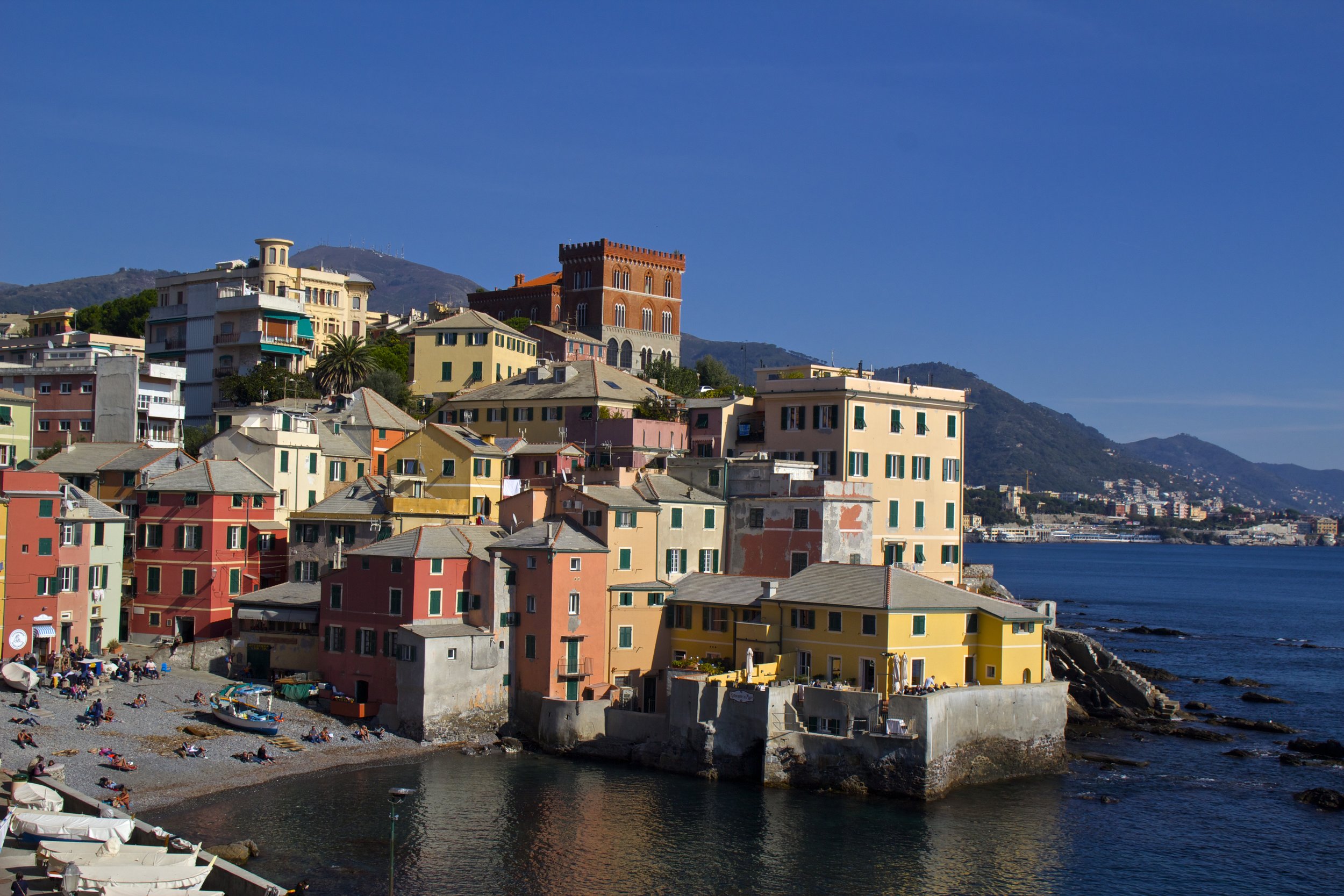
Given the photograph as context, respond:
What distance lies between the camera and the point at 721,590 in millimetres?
68000

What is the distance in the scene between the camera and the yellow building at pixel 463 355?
4045 inches

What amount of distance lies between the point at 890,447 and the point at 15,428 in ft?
193

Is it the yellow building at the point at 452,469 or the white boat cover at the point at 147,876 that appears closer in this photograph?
the white boat cover at the point at 147,876

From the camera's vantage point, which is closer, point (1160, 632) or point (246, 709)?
point (246, 709)

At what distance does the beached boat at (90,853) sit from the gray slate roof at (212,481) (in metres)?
34.8

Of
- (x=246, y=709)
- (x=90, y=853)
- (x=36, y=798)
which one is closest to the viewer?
(x=90, y=853)

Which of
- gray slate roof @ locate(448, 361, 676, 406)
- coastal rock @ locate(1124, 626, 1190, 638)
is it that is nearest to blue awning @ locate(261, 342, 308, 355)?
gray slate roof @ locate(448, 361, 676, 406)

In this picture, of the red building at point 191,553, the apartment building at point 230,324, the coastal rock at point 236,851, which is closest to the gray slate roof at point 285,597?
the red building at point 191,553

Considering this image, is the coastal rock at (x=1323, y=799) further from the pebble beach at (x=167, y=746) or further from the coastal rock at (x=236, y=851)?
the coastal rock at (x=236, y=851)

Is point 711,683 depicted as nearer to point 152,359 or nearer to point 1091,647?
point 1091,647

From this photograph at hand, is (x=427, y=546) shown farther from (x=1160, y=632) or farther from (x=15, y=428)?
(x=1160, y=632)

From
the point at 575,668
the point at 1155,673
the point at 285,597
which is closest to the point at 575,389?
the point at 285,597

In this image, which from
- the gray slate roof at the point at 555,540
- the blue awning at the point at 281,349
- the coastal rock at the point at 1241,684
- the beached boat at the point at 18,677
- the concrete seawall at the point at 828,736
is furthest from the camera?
the blue awning at the point at 281,349

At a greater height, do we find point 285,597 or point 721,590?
point 721,590
